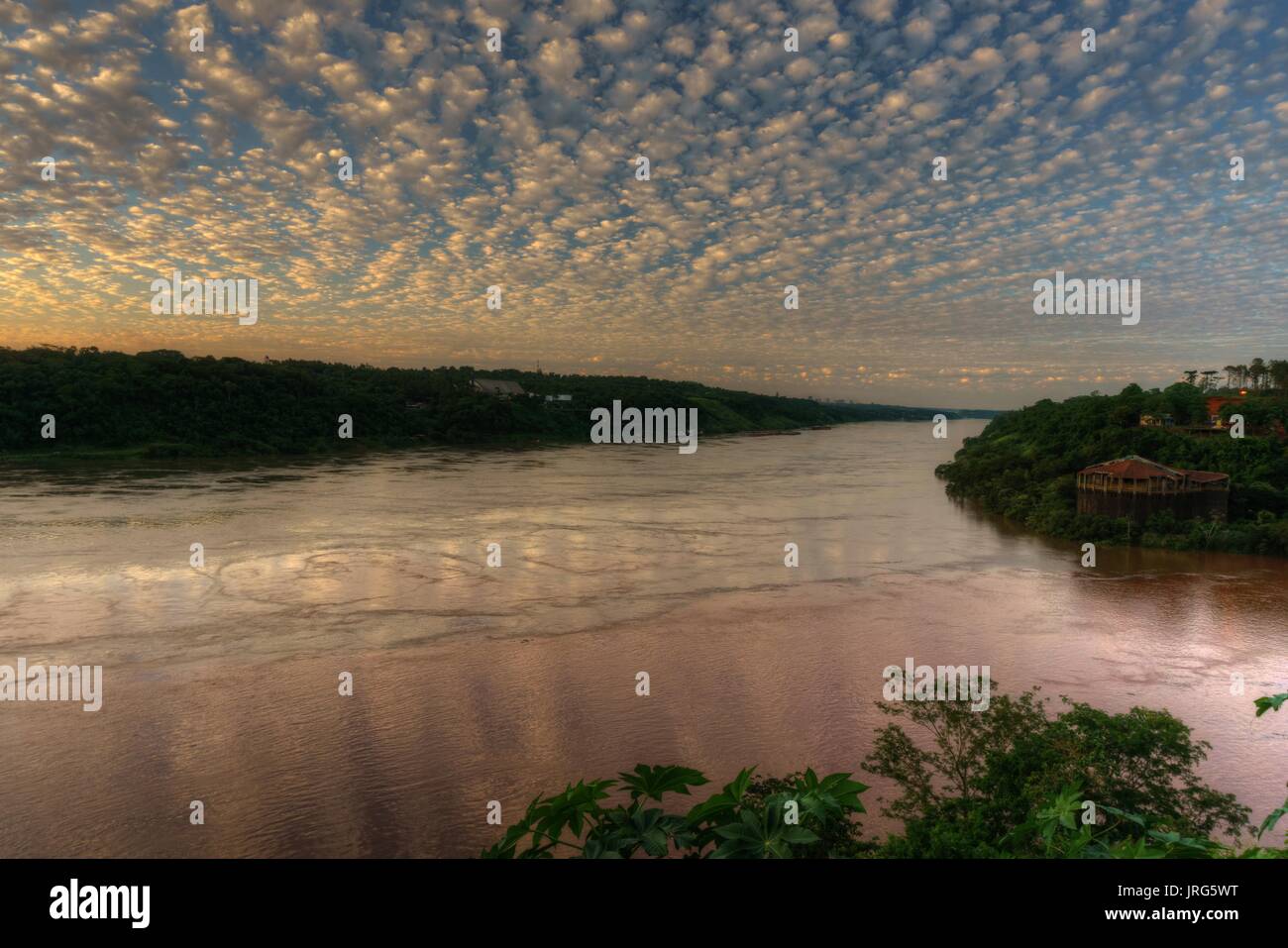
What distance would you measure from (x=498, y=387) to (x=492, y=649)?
287 feet

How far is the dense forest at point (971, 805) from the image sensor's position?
3.23 metres

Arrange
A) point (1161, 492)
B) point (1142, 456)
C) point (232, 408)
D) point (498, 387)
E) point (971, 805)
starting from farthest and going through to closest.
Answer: point (498, 387) → point (232, 408) → point (1142, 456) → point (1161, 492) → point (971, 805)

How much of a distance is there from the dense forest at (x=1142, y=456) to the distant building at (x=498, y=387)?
6162cm

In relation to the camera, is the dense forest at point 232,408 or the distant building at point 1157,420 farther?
the dense forest at point 232,408

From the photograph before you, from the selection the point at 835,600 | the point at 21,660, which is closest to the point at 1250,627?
the point at 835,600

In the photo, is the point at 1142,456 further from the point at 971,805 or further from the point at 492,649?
the point at 971,805

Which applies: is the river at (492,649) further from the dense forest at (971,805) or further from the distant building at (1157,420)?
the distant building at (1157,420)

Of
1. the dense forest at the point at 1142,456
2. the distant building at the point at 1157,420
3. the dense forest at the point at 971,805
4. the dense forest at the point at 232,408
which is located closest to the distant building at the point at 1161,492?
the dense forest at the point at 1142,456

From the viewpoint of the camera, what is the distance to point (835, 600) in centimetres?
2327

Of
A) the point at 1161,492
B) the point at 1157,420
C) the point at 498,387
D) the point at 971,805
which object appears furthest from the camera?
the point at 498,387

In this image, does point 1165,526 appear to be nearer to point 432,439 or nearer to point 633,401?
point 432,439

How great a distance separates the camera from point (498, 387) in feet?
337

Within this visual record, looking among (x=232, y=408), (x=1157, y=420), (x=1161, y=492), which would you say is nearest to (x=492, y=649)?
(x=1161, y=492)
